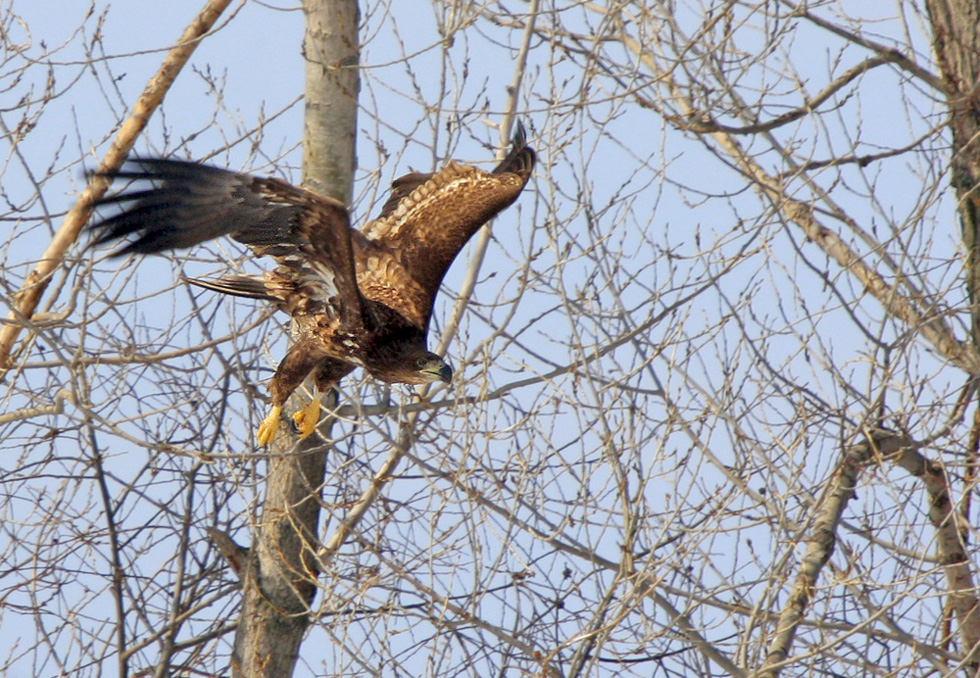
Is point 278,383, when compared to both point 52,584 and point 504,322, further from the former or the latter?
point 52,584

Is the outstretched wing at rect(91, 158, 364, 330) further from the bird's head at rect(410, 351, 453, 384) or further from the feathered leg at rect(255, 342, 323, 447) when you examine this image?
the feathered leg at rect(255, 342, 323, 447)

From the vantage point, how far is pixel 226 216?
18.0ft

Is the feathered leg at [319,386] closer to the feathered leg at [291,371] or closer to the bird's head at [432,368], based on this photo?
the feathered leg at [291,371]

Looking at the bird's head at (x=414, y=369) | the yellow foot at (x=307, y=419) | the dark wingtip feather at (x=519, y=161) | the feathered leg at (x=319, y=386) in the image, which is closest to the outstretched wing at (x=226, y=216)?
the bird's head at (x=414, y=369)

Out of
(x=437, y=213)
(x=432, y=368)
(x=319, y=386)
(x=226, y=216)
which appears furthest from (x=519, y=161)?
(x=226, y=216)

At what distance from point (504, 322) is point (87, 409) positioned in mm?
1719

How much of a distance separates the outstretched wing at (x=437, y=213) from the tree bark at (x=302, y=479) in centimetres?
43

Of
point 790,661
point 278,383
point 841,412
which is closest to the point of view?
point 790,661

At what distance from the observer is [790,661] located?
5039 millimetres

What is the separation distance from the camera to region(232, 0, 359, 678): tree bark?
6.27 metres

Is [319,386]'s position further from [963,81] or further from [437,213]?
[963,81]

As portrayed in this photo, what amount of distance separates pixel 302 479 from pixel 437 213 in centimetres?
146

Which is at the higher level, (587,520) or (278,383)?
(278,383)

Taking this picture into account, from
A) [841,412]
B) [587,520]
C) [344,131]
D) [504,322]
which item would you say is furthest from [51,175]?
[841,412]
